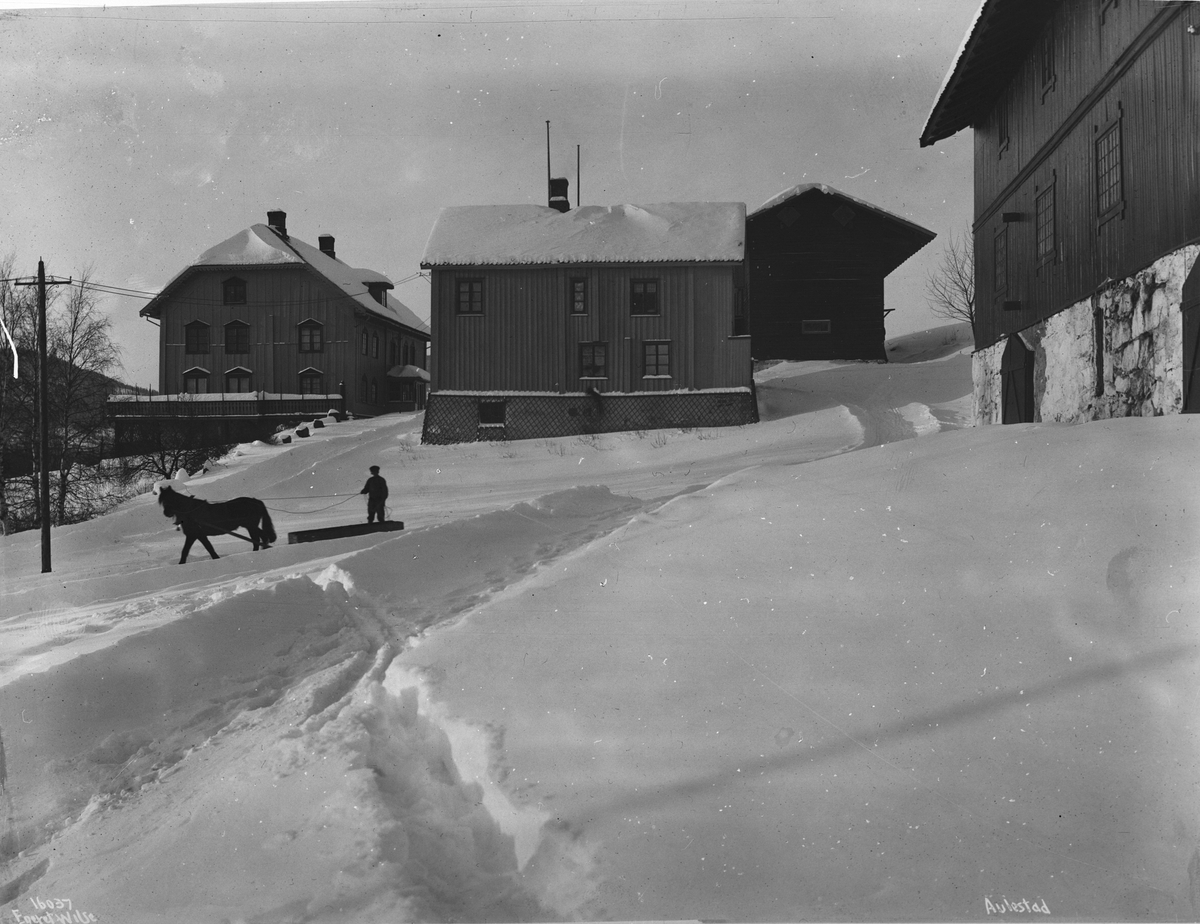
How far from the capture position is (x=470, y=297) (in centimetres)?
1866

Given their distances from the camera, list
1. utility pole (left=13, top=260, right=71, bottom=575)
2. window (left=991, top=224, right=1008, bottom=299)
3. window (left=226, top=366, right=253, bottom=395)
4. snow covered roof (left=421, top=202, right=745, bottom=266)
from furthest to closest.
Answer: snow covered roof (left=421, top=202, right=745, bottom=266) < window (left=991, top=224, right=1008, bottom=299) < window (left=226, top=366, right=253, bottom=395) < utility pole (left=13, top=260, right=71, bottom=575)

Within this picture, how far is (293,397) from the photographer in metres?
10.6

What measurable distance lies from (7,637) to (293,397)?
14.4ft

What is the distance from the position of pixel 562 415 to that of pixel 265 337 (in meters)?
4.69

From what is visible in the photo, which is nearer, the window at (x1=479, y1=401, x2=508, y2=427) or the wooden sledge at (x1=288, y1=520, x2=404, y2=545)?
the wooden sledge at (x1=288, y1=520, x2=404, y2=545)

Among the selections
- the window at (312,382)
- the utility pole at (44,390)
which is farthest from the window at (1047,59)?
the utility pole at (44,390)

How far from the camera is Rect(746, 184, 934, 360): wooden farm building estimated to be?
3125cm

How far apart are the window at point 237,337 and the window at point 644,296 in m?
9.27

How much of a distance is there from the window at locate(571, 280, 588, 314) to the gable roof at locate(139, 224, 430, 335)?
9281 millimetres

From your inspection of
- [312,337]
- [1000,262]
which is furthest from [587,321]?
[1000,262]

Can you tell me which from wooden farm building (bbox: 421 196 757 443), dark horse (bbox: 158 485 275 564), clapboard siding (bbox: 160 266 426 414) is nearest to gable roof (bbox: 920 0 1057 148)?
wooden farm building (bbox: 421 196 757 443)

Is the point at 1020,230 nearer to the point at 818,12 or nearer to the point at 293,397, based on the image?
the point at 818,12

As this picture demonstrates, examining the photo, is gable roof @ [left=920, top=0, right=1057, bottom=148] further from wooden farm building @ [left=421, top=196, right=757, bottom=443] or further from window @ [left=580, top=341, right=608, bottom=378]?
window @ [left=580, top=341, right=608, bottom=378]

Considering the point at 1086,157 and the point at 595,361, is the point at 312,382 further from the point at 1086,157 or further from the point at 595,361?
the point at 1086,157
